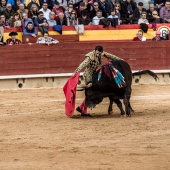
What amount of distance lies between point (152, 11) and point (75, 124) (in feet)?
25.4

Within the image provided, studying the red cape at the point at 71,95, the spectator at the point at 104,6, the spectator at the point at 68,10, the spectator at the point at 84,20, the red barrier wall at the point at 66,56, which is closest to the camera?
the red cape at the point at 71,95

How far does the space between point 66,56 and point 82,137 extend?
7.74 meters

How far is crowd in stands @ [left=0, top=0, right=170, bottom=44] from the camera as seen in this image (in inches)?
689

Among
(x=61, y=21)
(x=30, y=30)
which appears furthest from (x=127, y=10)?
(x=30, y=30)

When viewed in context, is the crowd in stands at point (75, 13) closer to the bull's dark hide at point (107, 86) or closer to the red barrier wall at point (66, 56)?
the red barrier wall at point (66, 56)

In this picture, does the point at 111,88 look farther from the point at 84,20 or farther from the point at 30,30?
the point at 84,20

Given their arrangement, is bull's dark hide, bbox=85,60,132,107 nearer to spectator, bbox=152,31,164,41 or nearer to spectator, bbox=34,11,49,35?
spectator, bbox=34,11,49,35

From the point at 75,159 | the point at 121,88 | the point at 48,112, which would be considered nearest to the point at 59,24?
the point at 48,112

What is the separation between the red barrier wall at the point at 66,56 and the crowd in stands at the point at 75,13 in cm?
44

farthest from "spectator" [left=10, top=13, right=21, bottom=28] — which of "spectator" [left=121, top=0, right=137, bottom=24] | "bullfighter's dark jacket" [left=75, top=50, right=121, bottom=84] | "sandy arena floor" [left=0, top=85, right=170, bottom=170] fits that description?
"bullfighter's dark jacket" [left=75, top=50, right=121, bottom=84]

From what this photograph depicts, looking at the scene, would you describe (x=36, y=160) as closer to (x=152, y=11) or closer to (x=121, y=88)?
(x=121, y=88)

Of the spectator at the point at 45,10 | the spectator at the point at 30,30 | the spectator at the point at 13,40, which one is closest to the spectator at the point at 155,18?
the spectator at the point at 45,10

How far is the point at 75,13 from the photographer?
18125 millimetres

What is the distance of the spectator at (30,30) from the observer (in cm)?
1750
